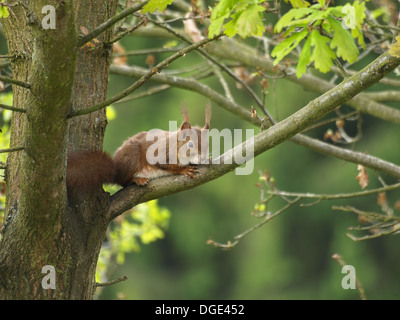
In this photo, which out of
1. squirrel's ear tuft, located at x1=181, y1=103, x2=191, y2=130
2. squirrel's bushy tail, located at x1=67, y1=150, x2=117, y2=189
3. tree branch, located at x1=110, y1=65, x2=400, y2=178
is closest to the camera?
squirrel's bushy tail, located at x1=67, y1=150, x2=117, y2=189

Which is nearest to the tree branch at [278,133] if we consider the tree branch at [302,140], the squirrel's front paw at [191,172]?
the squirrel's front paw at [191,172]

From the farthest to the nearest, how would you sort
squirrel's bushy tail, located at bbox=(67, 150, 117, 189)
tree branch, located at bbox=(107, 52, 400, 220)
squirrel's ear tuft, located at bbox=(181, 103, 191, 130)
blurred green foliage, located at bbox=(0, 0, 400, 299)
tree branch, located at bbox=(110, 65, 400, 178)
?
blurred green foliage, located at bbox=(0, 0, 400, 299)
tree branch, located at bbox=(110, 65, 400, 178)
squirrel's ear tuft, located at bbox=(181, 103, 191, 130)
squirrel's bushy tail, located at bbox=(67, 150, 117, 189)
tree branch, located at bbox=(107, 52, 400, 220)

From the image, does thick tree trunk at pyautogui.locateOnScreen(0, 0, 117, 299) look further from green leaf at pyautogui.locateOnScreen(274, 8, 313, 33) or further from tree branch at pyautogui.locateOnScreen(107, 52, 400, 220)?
green leaf at pyautogui.locateOnScreen(274, 8, 313, 33)

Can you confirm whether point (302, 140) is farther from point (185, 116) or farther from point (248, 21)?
point (248, 21)

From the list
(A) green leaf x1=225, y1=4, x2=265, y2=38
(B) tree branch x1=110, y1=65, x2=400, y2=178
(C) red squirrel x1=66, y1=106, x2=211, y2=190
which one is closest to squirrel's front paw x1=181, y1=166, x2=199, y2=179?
(C) red squirrel x1=66, y1=106, x2=211, y2=190

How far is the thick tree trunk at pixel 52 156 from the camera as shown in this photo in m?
1.71

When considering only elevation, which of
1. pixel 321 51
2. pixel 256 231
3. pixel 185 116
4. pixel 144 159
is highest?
pixel 256 231

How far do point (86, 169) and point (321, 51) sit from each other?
0.92 metres

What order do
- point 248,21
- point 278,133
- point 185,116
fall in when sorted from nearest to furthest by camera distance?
point 248,21 → point 278,133 → point 185,116

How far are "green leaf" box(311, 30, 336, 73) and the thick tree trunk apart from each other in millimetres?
652

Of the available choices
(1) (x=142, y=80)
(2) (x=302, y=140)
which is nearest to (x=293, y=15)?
(1) (x=142, y=80)

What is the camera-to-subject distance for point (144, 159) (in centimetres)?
266

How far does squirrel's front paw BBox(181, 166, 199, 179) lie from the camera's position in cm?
225

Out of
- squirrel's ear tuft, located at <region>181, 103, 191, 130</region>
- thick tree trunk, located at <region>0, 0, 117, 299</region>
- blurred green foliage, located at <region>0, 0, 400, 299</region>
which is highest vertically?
blurred green foliage, located at <region>0, 0, 400, 299</region>
